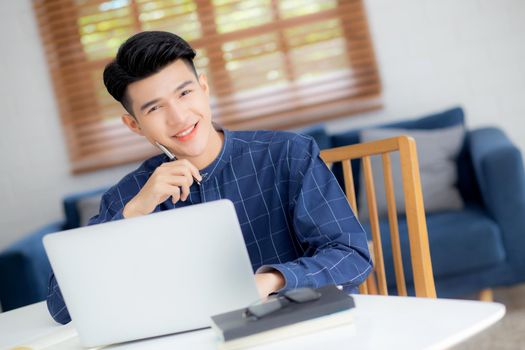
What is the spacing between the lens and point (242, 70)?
13.5ft

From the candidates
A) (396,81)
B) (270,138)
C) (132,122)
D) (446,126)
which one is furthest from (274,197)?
(396,81)

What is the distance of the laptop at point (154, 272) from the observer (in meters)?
1.18

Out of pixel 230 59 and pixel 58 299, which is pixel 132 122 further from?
pixel 230 59

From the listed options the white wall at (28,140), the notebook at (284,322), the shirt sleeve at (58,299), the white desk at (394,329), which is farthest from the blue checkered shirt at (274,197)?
the white wall at (28,140)

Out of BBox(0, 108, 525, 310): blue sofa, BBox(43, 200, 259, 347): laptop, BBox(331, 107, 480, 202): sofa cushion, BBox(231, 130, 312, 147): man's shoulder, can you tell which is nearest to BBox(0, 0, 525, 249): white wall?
BBox(331, 107, 480, 202): sofa cushion

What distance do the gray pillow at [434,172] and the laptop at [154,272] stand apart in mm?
2206

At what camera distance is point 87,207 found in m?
3.74

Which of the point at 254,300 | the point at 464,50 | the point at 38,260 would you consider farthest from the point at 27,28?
the point at 254,300

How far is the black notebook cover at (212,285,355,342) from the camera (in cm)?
108

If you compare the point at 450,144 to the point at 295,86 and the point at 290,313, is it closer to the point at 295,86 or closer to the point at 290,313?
the point at 295,86

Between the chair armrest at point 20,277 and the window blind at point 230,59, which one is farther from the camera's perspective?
the window blind at point 230,59

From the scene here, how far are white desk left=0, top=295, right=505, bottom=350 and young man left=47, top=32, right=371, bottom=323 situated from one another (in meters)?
0.34

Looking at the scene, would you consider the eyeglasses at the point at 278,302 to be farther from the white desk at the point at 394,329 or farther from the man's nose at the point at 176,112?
the man's nose at the point at 176,112

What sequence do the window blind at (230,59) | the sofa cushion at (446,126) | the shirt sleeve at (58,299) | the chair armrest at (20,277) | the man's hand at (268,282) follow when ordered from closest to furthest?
1. the man's hand at (268,282)
2. the shirt sleeve at (58,299)
3. the chair armrest at (20,277)
4. the sofa cushion at (446,126)
5. the window blind at (230,59)
